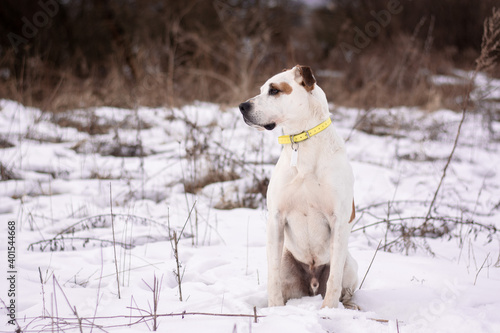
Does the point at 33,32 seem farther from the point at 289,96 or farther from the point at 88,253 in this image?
the point at 289,96

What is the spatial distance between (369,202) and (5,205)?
367 centimetres

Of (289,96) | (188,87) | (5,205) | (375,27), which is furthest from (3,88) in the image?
(375,27)

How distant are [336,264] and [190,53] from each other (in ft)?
35.4

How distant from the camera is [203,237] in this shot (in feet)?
11.9

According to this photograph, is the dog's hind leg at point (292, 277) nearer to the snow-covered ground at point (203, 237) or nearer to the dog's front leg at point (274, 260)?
the snow-covered ground at point (203, 237)

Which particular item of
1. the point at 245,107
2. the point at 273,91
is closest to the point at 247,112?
the point at 245,107

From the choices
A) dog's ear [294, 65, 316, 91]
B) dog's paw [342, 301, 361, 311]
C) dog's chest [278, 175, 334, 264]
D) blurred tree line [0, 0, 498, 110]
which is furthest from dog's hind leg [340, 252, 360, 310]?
blurred tree line [0, 0, 498, 110]

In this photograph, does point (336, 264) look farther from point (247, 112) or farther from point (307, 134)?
point (247, 112)

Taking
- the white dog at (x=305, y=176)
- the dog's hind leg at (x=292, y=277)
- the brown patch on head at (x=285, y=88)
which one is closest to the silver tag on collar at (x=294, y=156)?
the white dog at (x=305, y=176)

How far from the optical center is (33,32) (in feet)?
37.1

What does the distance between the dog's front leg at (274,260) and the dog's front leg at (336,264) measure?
0.89 feet

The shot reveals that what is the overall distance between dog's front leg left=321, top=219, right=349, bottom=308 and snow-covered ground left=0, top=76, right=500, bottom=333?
0.59 ft

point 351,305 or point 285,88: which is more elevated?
point 285,88

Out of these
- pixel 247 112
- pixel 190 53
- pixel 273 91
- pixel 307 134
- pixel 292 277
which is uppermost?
pixel 190 53
